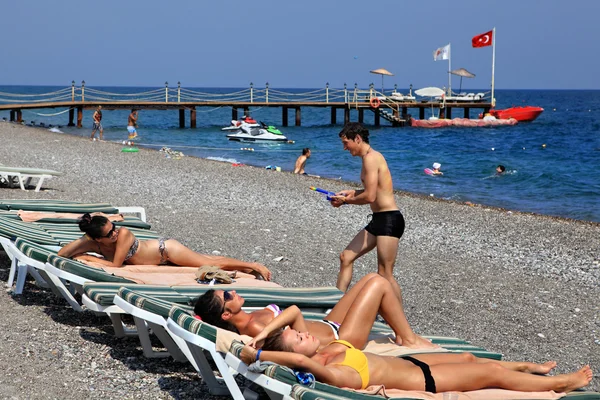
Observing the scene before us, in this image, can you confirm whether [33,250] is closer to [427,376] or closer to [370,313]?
[370,313]

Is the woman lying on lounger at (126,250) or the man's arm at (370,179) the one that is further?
the woman lying on lounger at (126,250)

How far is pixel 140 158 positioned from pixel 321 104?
20.0m

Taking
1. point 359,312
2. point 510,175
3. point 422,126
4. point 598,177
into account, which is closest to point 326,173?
point 510,175

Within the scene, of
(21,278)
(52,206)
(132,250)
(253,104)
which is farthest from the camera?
(253,104)

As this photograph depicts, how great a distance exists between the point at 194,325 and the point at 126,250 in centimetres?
206

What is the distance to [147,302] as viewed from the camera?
4.18m

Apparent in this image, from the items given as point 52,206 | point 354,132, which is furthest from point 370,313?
point 52,206

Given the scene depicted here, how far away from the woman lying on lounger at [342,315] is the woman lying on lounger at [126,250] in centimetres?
172

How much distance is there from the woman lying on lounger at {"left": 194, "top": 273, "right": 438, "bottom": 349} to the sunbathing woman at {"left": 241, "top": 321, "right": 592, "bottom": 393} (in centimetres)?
20

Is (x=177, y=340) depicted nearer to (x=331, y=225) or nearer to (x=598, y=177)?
(x=331, y=225)

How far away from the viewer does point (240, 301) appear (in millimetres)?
3840

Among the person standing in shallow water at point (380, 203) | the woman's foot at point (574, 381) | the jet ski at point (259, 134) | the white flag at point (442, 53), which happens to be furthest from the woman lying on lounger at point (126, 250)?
the white flag at point (442, 53)

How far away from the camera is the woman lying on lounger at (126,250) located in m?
5.47

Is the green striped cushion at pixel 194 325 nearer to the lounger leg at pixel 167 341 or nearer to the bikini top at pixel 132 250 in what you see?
the lounger leg at pixel 167 341
